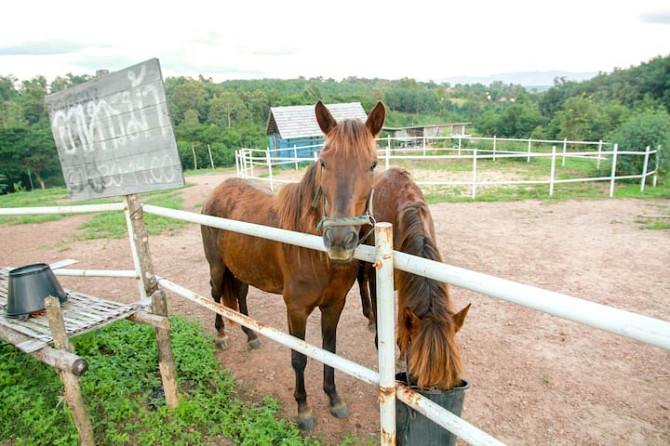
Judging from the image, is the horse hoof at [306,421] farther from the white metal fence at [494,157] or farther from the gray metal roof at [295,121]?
the gray metal roof at [295,121]

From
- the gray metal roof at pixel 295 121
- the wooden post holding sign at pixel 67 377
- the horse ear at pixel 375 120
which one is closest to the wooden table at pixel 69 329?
the wooden post holding sign at pixel 67 377

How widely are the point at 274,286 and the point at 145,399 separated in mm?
1242

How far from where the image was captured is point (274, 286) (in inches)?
114

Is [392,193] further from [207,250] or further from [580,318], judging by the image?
[580,318]

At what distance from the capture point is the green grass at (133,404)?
2340 millimetres

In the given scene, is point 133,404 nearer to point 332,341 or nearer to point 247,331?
point 247,331

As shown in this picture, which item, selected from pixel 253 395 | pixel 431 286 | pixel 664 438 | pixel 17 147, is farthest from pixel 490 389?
pixel 17 147

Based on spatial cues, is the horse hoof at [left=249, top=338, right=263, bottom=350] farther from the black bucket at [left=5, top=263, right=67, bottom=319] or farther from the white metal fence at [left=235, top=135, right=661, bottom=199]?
the white metal fence at [left=235, top=135, right=661, bottom=199]

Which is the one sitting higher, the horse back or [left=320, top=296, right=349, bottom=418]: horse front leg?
the horse back

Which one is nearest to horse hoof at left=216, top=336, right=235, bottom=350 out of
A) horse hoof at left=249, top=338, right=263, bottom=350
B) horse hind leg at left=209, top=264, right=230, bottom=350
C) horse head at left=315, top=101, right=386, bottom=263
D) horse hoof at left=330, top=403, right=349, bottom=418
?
horse hind leg at left=209, top=264, right=230, bottom=350

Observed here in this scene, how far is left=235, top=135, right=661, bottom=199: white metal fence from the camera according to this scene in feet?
33.2

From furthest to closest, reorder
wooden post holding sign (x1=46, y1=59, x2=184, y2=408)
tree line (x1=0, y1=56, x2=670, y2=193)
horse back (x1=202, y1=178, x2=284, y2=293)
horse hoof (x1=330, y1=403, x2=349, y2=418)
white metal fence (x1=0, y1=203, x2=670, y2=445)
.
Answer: tree line (x1=0, y1=56, x2=670, y2=193) → horse back (x1=202, y1=178, x2=284, y2=293) → horse hoof (x1=330, y1=403, x2=349, y2=418) → wooden post holding sign (x1=46, y1=59, x2=184, y2=408) → white metal fence (x1=0, y1=203, x2=670, y2=445)

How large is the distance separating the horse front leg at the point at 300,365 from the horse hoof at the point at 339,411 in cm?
16

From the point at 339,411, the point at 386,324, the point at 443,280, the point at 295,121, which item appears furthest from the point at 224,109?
the point at 443,280
